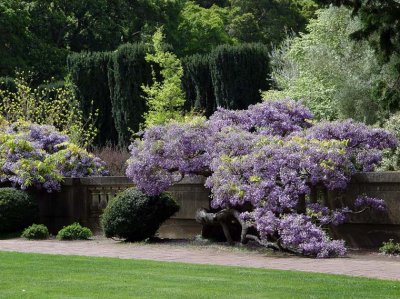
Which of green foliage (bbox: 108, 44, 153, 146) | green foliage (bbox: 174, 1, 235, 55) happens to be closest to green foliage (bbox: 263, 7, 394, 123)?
green foliage (bbox: 108, 44, 153, 146)

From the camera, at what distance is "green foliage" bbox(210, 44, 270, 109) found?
116 ft

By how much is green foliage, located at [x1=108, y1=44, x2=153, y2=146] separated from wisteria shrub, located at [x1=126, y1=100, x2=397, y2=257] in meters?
17.4

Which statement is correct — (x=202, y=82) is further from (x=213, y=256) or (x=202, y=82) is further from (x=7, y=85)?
(x=213, y=256)

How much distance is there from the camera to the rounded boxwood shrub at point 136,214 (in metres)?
19.1

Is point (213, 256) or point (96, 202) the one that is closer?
point (213, 256)

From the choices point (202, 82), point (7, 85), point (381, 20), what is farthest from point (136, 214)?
point (7, 85)

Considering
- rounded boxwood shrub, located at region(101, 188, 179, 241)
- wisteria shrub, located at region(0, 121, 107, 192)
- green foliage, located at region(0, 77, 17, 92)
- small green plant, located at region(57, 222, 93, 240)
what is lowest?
small green plant, located at region(57, 222, 93, 240)

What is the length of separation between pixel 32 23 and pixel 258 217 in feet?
123

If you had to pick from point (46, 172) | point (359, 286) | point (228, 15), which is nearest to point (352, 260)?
point (359, 286)

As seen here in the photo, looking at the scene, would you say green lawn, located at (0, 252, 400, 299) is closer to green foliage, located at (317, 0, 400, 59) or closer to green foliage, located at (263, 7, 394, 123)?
green foliage, located at (317, 0, 400, 59)

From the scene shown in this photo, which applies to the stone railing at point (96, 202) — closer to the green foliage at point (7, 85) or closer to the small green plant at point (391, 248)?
the small green plant at point (391, 248)

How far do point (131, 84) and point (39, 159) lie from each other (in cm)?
1410

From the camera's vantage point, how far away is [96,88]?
3909 centimetres

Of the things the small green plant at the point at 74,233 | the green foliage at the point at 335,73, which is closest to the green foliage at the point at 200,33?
the green foliage at the point at 335,73
